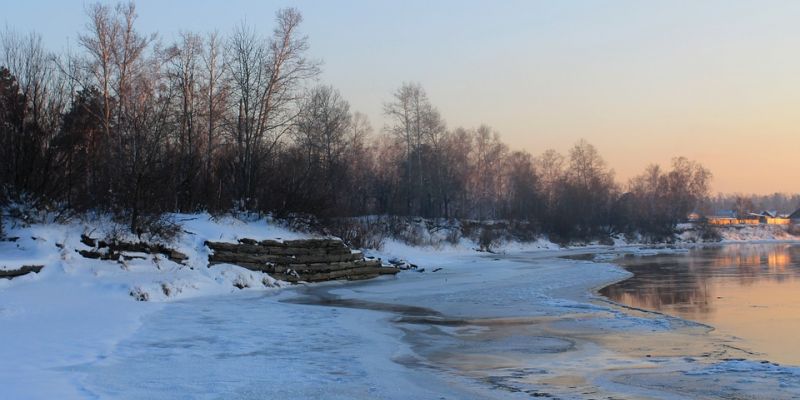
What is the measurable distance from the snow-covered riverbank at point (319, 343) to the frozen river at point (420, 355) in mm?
32

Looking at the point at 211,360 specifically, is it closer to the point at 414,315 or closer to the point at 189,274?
the point at 414,315

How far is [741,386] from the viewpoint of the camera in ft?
25.6

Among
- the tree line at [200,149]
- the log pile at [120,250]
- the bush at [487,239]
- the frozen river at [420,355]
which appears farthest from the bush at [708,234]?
the log pile at [120,250]

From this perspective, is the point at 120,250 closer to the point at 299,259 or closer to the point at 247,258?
the point at 247,258

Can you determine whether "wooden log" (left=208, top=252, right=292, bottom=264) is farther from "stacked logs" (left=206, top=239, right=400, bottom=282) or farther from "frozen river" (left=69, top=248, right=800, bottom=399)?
"frozen river" (left=69, top=248, right=800, bottom=399)

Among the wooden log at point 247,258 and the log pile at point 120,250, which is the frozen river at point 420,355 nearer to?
the log pile at point 120,250

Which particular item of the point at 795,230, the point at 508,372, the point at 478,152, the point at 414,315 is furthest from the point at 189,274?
the point at 795,230

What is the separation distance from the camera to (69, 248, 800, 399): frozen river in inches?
300

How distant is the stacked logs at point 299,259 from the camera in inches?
859

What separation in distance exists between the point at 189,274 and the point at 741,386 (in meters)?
15.2

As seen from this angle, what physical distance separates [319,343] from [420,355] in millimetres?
1925

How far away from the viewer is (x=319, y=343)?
36.5 feet

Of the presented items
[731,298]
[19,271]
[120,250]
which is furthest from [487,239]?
[19,271]

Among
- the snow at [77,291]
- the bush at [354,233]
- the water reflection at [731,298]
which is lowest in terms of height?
the water reflection at [731,298]
